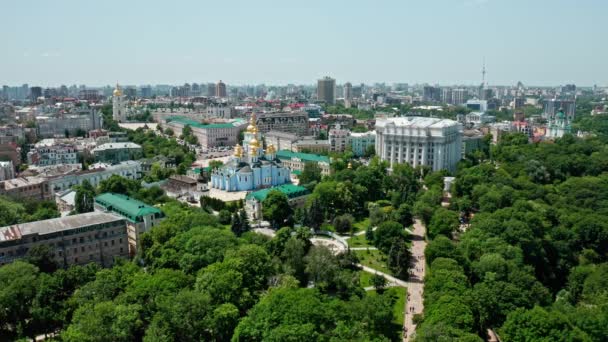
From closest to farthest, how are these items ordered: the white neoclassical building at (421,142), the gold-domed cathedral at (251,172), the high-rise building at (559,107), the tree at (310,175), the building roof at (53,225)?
the building roof at (53,225), the tree at (310,175), the gold-domed cathedral at (251,172), the white neoclassical building at (421,142), the high-rise building at (559,107)

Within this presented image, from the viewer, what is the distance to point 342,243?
164 ft

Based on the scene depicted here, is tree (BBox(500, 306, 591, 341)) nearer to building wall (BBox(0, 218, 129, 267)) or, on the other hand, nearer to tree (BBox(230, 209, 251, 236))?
tree (BBox(230, 209, 251, 236))

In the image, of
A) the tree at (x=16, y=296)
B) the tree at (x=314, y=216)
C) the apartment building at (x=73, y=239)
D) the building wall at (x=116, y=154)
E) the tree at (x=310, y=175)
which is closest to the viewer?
the tree at (x=16, y=296)

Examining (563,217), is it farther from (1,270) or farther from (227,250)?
(1,270)

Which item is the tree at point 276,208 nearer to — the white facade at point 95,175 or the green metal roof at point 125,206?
the green metal roof at point 125,206

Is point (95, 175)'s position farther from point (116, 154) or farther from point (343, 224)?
point (343, 224)

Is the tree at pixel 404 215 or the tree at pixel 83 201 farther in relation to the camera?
the tree at pixel 404 215

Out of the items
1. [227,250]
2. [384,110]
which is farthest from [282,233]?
[384,110]

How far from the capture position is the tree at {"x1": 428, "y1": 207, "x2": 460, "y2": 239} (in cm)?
4874

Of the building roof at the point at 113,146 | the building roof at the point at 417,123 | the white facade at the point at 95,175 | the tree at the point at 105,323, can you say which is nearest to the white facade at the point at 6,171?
the white facade at the point at 95,175

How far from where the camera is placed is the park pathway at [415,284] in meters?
34.2

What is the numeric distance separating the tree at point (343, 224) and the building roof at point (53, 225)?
21.3 meters

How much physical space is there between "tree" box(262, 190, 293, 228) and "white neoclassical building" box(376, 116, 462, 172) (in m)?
34.5

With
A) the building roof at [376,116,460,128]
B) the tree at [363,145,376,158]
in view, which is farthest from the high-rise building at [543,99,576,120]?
the building roof at [376,116,460,128]
